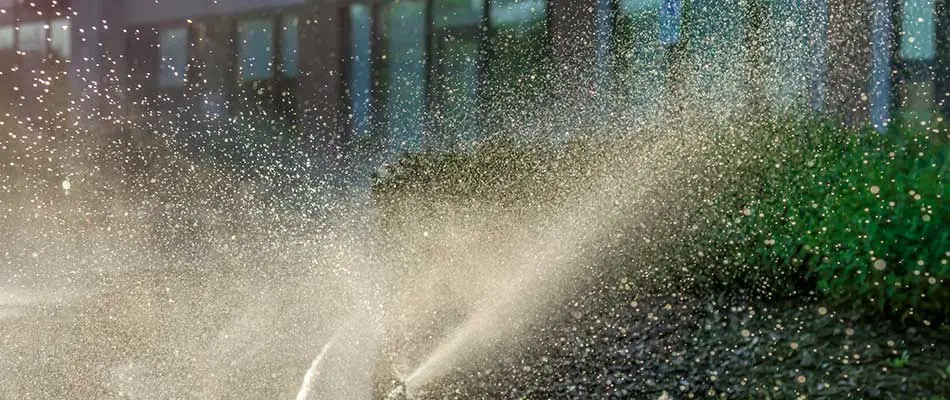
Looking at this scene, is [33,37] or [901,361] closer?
[901,361]

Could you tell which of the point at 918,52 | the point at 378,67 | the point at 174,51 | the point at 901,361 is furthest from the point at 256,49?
the point at 901,361

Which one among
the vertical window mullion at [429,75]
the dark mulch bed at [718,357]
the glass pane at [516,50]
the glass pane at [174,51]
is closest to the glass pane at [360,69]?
the vertical window mullion at [429,75]

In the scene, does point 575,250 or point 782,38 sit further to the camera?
point 782,38

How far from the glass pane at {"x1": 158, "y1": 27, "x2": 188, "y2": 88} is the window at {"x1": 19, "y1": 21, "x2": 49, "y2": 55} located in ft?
19.8

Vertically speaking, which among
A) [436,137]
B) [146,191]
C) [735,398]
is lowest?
[146,191]

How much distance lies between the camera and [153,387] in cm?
596

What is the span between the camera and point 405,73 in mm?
19188

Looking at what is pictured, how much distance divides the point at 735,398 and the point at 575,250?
3.29m

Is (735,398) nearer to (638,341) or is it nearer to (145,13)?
(638,341)

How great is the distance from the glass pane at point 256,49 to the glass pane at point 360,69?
3282 mm

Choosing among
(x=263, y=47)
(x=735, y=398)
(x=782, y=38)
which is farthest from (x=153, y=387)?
(x=263, y=47)

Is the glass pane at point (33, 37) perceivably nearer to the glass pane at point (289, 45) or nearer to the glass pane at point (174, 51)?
the glass pane at point (174, 51)

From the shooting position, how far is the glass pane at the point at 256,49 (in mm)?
22984

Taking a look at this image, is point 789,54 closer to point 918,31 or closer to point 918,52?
point 918,31
